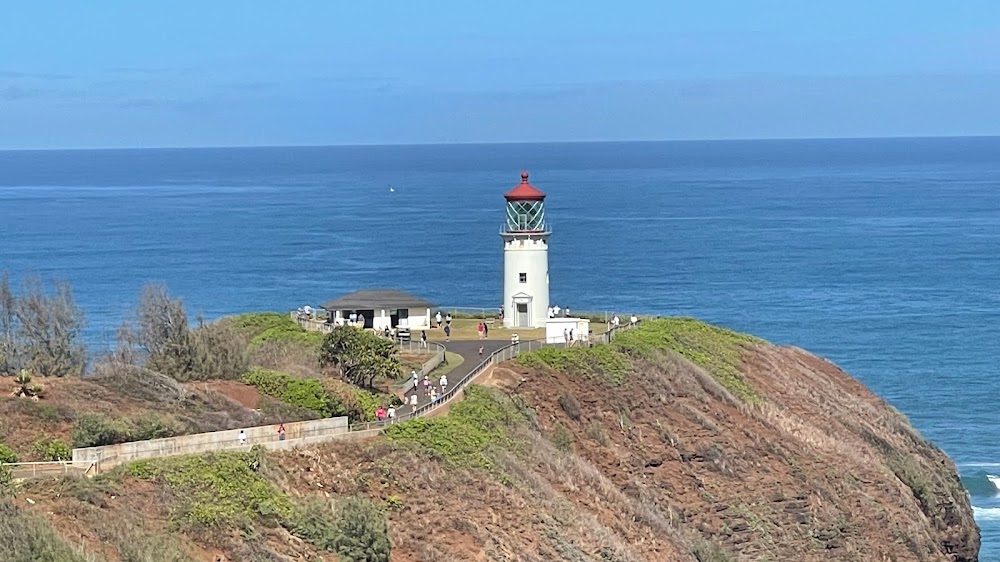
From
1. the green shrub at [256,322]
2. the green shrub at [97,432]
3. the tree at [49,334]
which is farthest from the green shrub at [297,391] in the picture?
the green shrub at [256,322]

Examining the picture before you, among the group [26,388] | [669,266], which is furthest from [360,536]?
[669,266]

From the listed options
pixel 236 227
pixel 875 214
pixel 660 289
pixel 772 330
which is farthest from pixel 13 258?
pixel 875 214

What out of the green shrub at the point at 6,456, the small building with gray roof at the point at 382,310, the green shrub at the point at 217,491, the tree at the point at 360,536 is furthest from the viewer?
the small building with gray roof at the point at 382,310

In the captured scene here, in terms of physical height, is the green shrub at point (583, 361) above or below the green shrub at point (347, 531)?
above

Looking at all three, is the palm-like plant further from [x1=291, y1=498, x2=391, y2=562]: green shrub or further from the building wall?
the building wall

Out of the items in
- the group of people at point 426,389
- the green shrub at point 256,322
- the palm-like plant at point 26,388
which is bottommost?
the group of people at point 426,389

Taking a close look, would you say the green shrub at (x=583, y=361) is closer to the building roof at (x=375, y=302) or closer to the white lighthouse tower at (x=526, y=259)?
the white lighthouse tower at (x=526, y=259)

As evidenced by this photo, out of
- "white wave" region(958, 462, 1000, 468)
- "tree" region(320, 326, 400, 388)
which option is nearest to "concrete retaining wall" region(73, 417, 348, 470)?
"tree" region(320, 326, 400, 388)
